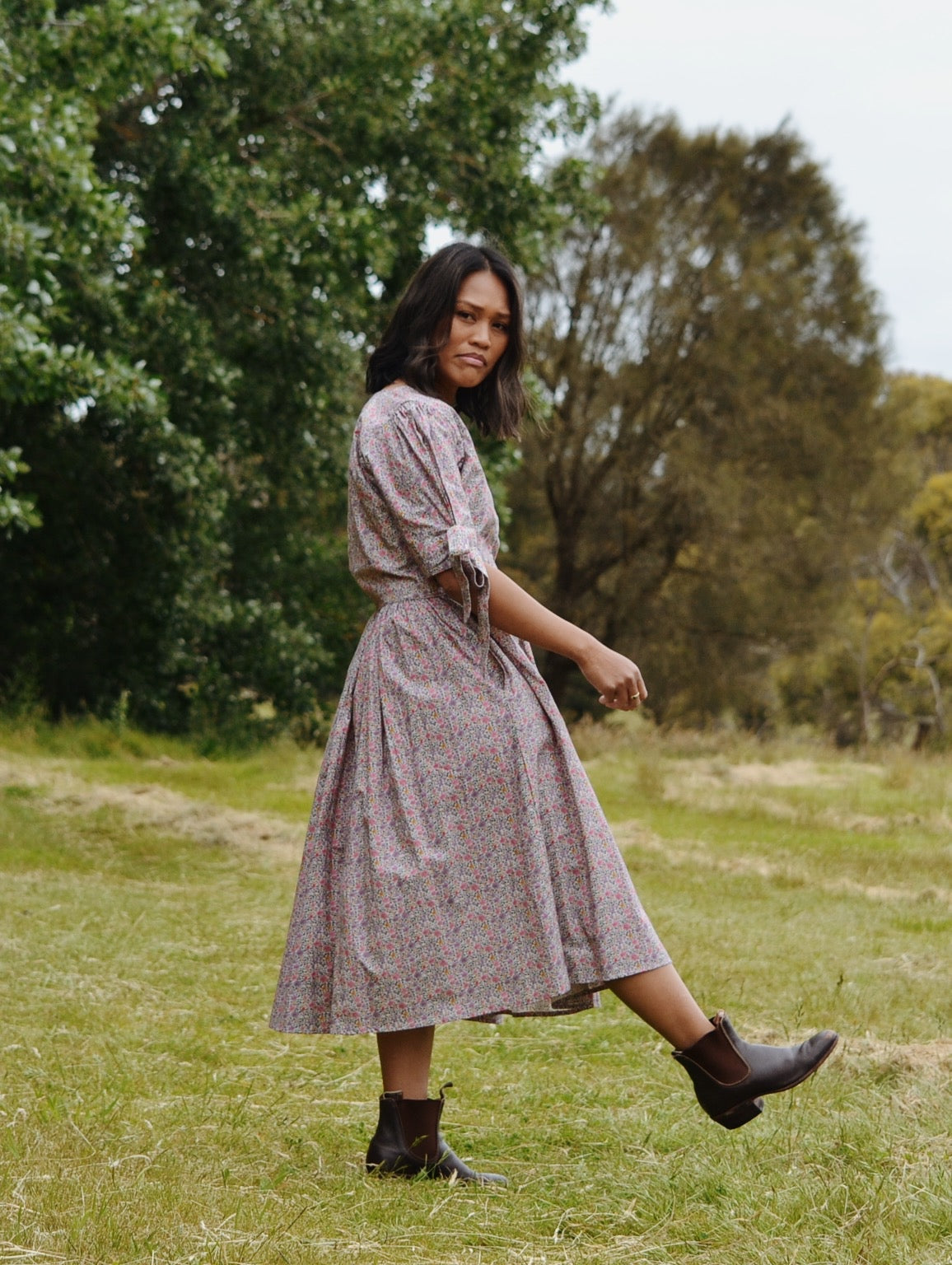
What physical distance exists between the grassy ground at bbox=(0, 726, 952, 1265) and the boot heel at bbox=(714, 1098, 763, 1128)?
0.35ft

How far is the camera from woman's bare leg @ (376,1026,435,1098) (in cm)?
285

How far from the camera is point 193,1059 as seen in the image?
3855 mm

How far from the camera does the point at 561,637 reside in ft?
9.07

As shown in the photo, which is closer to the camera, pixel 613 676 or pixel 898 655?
pixel 613 676

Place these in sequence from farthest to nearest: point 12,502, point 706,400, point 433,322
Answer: point 706,400 < point 12,502 < point 433,322

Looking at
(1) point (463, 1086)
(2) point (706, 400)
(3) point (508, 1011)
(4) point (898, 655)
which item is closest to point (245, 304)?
(1) point (463, 1086)

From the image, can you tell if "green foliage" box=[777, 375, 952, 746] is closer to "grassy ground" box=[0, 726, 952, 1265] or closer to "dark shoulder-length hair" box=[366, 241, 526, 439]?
"grassy ground" box=[0, 726, 952, 1265]

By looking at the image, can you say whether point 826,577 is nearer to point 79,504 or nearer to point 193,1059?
point 79,504

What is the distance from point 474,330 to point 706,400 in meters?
17.5

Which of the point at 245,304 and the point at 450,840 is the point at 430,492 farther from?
the point at 245,304

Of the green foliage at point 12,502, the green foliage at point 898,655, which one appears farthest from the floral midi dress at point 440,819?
the green foliage at point 898,655

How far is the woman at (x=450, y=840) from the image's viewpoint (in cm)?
272

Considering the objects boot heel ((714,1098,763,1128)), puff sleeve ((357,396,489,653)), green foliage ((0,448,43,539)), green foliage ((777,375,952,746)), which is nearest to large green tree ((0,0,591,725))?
green foliage ((0,448,43,539))

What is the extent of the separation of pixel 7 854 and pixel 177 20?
15.2 ft
